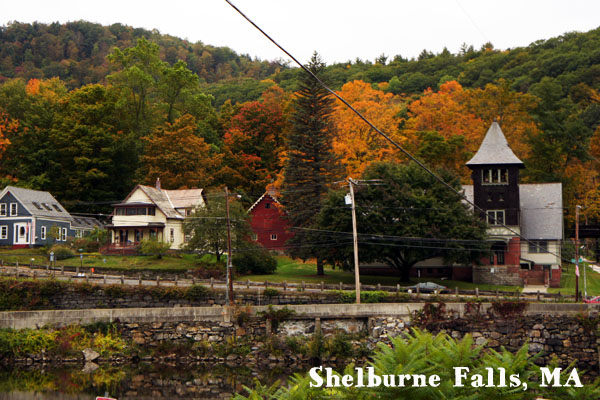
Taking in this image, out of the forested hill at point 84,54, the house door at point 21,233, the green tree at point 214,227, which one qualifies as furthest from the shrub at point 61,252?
the forested hill at point 84,54

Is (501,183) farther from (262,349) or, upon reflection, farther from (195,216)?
(262,349)

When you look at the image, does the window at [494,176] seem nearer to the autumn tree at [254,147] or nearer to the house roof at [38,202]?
the autumn tree at [254,147]

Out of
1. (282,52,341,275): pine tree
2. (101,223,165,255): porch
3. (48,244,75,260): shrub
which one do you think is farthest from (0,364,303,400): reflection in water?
(101,223,165,255): porch

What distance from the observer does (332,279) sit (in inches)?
2112

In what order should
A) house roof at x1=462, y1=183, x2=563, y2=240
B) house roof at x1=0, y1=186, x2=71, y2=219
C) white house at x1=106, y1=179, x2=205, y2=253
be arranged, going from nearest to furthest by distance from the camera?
1. house roof at x1=462, y1=183, x2=563, y2=240
2. house roof at x1=0, y1=186, x2=71, y2=219
3. white house at x1=106, y1=179, x2=205, y2=253

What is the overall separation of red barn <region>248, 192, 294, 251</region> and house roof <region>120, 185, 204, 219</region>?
16.6ft

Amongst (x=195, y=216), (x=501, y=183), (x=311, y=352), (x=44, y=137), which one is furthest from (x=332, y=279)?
(x=44, y=137)

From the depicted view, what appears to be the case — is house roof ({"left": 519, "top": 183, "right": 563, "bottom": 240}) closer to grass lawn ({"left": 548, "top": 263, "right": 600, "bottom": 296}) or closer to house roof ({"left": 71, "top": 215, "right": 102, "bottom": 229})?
grass lawn ({"left": 548, "top": 263, "right": 600, "bottom": 296})

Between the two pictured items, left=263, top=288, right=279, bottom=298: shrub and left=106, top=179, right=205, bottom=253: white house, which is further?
left=106, top=179, right=205, bottom=253: white house

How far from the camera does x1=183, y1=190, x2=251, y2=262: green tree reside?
5341 centimetres

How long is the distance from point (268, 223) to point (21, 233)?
21.0 metres

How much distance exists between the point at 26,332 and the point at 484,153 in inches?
1401

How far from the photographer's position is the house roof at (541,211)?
54.7 meters

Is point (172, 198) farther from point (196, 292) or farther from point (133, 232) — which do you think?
point (196, 292)
